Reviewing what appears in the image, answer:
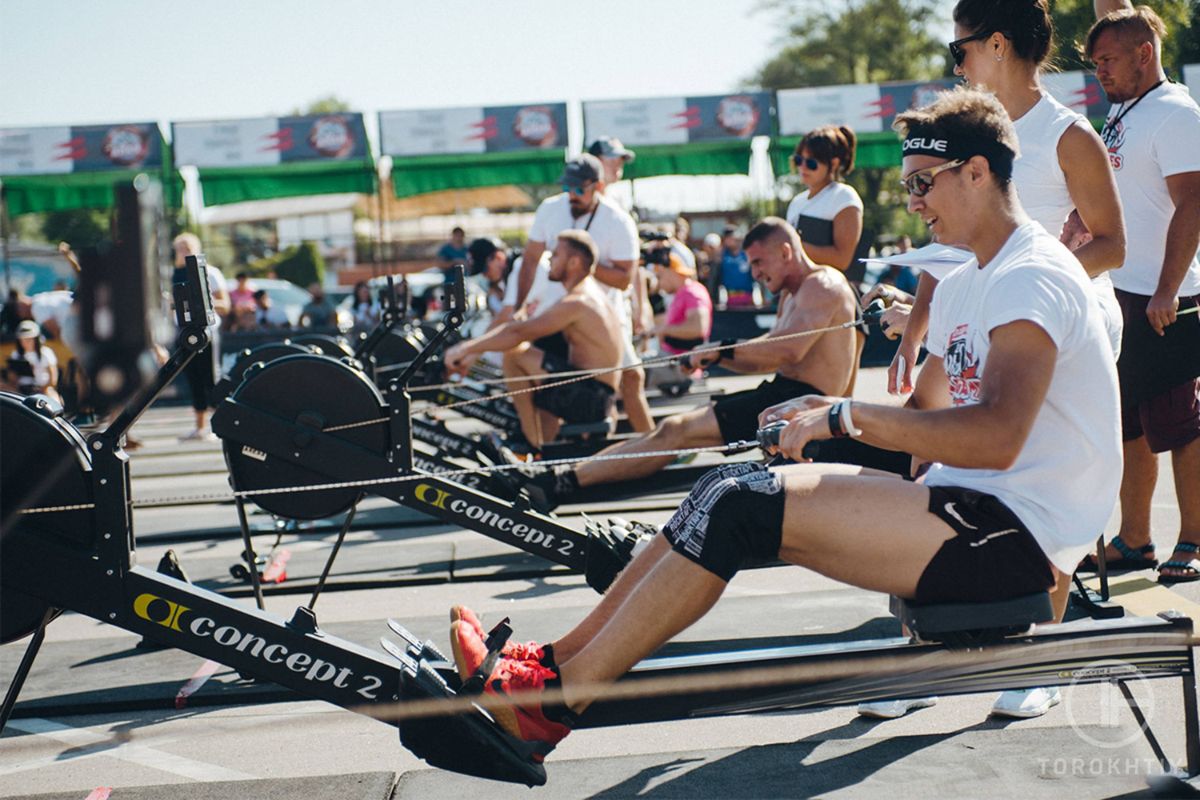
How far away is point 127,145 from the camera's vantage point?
21.9 meters

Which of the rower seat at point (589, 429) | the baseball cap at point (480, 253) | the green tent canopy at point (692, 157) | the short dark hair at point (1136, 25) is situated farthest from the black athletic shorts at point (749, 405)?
the green tent canopy at point (692, 157)

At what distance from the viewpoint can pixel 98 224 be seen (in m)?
25.6

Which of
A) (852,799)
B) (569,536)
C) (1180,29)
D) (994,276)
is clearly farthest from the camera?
(1180,29)

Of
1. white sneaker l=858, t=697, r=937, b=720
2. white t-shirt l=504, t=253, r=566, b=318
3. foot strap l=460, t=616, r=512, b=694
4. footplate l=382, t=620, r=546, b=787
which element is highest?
white t-shirt l=504, t=253, r=566, b=318

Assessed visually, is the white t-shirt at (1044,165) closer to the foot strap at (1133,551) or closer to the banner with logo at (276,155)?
the foot strap at (1133,551)

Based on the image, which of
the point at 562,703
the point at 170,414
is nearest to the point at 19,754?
the point at 562,703

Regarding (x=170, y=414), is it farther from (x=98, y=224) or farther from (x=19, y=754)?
(x=19, y=754)

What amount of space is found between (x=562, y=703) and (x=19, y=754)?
6.42 feet

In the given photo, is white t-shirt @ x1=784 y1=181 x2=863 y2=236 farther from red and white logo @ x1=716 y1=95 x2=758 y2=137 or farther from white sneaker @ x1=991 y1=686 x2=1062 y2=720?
red and white logo @ x1=716 y1=95 x2=758 y2=137

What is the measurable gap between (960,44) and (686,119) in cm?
1812

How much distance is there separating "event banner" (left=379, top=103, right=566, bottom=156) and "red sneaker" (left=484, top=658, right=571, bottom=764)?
63.7 feet

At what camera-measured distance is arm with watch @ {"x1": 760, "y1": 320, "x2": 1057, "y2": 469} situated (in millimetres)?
2666

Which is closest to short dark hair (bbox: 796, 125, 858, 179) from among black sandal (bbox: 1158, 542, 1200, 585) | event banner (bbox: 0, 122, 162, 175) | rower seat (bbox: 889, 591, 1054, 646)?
black sandal (bbox: 1158, 542, 1200, 585)

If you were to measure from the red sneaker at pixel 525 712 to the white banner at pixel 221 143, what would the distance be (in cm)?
1992
